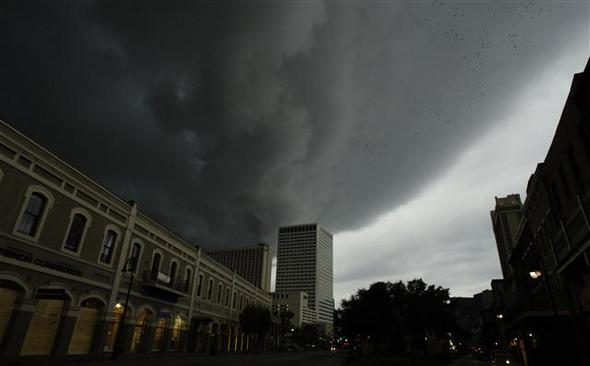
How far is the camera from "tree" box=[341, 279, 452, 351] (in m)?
52.5

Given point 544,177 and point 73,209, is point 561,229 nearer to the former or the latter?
point 544,177

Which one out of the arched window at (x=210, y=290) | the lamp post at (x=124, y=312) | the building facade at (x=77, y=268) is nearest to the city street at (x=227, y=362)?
the lamp post at (x=124, y=312)

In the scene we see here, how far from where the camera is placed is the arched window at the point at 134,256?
28606mm

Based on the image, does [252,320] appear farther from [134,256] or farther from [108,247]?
[108,247]

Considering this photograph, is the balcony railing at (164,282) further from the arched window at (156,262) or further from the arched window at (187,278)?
the arched window at (156,262)

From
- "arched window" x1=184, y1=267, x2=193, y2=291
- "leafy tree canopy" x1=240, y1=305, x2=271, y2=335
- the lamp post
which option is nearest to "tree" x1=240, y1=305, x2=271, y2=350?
"leafy tree canopy" x1=240, y1=305, x2=271, y2=335

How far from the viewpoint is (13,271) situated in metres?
18.9

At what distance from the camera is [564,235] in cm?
1989

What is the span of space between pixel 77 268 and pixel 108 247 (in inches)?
137

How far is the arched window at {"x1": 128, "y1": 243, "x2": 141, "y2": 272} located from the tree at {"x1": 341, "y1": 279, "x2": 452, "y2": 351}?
38.7 m

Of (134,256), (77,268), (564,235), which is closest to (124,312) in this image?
(134,256)

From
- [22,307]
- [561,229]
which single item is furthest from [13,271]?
[561,229]

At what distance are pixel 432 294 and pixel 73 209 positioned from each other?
51.7 meters

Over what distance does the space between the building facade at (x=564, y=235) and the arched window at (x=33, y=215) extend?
93.6ft
